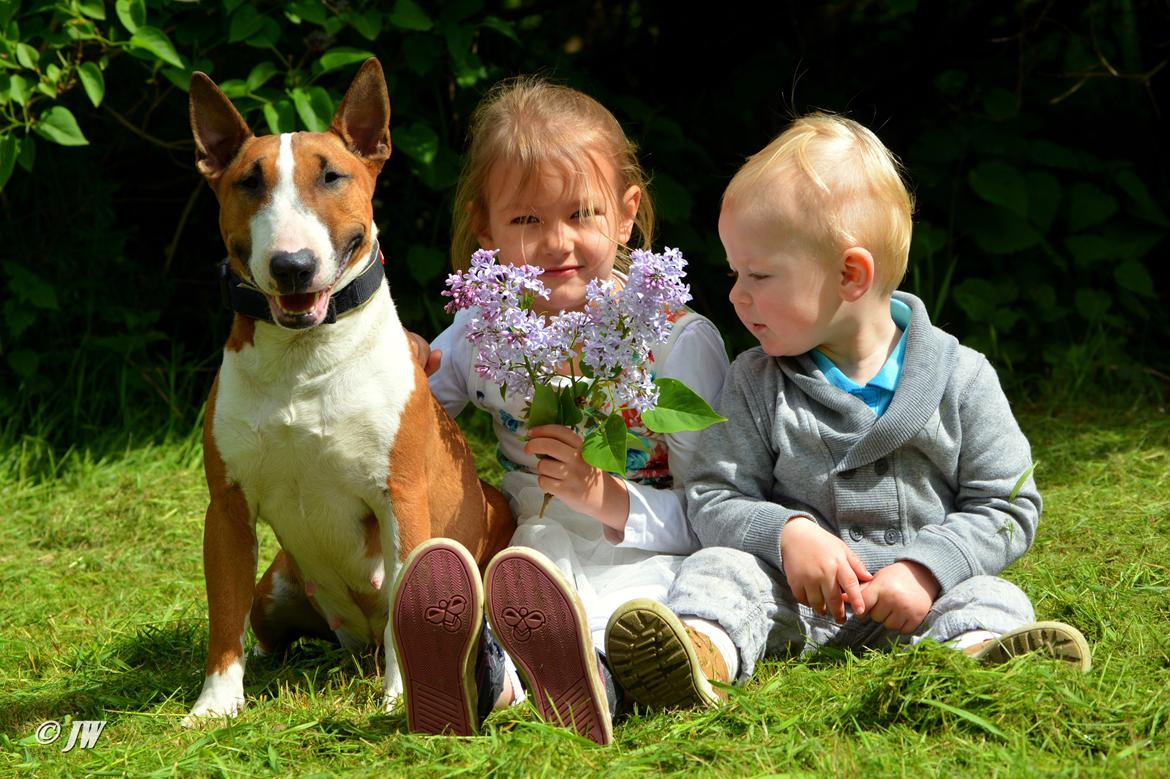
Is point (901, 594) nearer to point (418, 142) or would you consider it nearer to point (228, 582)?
point (228, 582)

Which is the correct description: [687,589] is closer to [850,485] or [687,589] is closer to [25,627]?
[850,485]

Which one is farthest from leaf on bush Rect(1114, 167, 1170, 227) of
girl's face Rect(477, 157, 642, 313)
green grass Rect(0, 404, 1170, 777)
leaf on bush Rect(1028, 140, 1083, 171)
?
girl's face Rect(477, 157, 642, 313)

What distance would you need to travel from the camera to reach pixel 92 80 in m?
3.95

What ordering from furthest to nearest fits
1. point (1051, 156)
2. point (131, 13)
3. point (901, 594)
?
point (1051, 156) < point (131, 13) < point (901, 594)

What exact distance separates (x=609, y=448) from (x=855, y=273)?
67 cm

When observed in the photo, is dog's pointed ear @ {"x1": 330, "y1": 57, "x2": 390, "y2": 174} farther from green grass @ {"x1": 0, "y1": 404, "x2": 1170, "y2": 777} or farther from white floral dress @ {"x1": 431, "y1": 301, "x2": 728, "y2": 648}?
green grass @ {"x1": 0, "y1": 404, "x2": 1170, "y2": 777}

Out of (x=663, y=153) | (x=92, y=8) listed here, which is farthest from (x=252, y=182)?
(x=663, y=153)

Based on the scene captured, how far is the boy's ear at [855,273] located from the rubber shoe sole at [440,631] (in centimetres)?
102

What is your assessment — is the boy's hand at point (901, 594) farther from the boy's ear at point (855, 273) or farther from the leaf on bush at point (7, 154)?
the leaf on bush at point (7, 154)

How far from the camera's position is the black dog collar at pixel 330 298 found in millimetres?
2625

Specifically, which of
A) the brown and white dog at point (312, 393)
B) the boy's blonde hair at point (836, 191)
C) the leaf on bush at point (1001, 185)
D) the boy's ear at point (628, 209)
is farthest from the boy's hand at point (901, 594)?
the leaf on bush at point (1001, 185)

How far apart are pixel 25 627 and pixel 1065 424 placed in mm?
3578

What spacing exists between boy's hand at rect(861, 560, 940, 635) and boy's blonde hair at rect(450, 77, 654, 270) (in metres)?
1.13

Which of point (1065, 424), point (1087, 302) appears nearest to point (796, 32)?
point (1087, 302)
